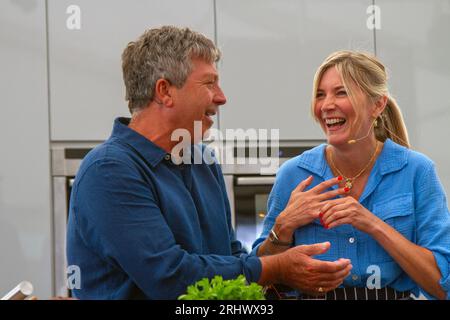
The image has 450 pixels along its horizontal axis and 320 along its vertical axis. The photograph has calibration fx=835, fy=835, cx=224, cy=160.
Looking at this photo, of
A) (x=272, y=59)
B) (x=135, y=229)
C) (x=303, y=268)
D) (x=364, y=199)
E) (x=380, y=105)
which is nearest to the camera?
(x=135, y=229)

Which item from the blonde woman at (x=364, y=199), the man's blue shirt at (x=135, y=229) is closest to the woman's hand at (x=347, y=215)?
the blonde woman at (x=364, y=199)

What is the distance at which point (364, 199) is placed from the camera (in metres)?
1.88

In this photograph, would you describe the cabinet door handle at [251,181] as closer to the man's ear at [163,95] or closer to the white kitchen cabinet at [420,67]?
the white kitchen cabinet at [420,67]

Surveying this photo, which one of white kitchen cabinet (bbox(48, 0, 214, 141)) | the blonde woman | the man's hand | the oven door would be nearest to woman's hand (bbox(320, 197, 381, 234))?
the blonde woman

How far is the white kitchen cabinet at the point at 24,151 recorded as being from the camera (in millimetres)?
2959

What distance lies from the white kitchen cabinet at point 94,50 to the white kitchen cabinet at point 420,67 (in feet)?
2.29

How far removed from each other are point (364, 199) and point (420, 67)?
57.6 inches

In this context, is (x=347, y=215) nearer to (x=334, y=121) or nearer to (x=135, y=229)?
(x=334, y=121)

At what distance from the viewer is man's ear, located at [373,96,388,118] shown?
1.99 m

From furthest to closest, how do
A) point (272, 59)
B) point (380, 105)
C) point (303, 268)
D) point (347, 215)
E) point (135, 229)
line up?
point (272, 59) → point (380, 105) → point (347, 215) → point (303, 268) → point (135, 229)

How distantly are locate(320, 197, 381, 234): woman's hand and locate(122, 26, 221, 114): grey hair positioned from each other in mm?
409

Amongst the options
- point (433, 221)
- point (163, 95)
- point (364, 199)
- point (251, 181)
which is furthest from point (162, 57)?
point (251, 181)

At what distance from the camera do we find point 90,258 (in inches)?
60.9
